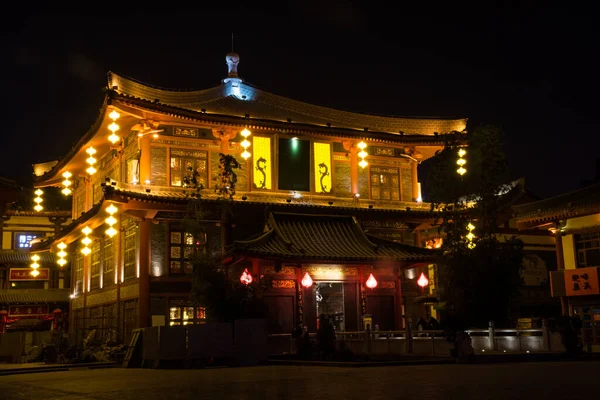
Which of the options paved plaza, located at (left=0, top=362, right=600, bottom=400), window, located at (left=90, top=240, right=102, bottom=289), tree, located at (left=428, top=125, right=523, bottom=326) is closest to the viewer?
paved plaza, located at (left=0, top=362, right=600, bottom=400)

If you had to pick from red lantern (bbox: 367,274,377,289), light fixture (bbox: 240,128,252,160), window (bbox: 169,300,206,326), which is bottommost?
window (bbox: 169,300,206,326)

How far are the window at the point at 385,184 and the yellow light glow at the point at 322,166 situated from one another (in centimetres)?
250

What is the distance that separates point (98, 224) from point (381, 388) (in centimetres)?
2400

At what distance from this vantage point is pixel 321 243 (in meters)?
29.8

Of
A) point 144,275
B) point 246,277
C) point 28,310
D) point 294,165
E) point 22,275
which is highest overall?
point 294,165

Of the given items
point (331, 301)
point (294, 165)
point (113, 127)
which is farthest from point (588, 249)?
point (113, 127)

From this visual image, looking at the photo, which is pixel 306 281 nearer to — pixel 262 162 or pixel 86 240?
pixel 262 162

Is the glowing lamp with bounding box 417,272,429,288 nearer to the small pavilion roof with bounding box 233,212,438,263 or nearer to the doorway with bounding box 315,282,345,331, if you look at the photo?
the small pavilion roof with bounding box 233,212,438,263

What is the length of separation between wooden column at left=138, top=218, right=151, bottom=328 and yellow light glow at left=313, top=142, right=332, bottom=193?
8.42 meters

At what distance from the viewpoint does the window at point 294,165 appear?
3259 centimetres

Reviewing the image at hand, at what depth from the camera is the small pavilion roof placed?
91.0 feet

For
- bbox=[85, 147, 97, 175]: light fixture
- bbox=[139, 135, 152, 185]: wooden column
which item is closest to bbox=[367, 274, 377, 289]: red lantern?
bbox=[139, 135, 152, 185]: wooden column

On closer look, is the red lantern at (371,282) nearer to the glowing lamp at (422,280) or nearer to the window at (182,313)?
the glowing lamp at (422,280)

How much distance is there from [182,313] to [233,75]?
14.4 meters
